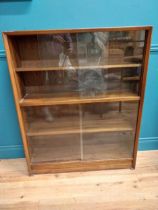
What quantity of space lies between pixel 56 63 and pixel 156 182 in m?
1.44

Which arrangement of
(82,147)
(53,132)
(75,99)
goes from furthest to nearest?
(82,147), (53,132), (75,99)

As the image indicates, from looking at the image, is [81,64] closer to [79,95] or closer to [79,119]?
[79,95]

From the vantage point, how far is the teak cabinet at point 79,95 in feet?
5.06

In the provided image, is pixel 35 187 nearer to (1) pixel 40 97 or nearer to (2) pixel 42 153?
(2) pixel 42 153

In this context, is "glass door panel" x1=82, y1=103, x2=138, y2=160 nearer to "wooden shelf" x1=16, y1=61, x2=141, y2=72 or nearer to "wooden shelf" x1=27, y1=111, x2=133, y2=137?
"wooden shelf" x1=27, y1=111, x2=133, y2=137

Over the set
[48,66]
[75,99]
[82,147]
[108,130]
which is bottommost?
[82,147]

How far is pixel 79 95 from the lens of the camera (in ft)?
5.39

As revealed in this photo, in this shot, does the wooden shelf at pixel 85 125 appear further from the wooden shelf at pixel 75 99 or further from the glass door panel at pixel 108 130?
the wooden shelf at pixel 75 99

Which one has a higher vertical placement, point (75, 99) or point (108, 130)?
point (75, 99)

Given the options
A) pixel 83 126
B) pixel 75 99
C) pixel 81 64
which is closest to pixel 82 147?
pixel 83 126

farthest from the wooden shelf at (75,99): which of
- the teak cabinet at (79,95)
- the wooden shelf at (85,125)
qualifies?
the wooden shelf at (85,125)

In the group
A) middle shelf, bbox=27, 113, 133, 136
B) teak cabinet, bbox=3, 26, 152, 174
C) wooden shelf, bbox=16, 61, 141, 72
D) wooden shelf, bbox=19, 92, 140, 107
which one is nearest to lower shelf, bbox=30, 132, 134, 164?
teak cabinet, bbox=3, 26, 152, 174

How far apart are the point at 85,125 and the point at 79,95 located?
33cm

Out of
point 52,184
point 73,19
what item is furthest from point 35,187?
point 73,19
